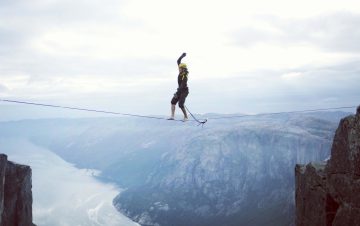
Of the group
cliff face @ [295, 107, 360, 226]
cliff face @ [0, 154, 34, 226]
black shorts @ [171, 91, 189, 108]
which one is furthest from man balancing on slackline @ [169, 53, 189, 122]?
cliff face @ [0, 154, 34, 226]

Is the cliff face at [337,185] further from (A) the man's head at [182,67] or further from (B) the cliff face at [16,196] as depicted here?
(B) the cliff face at [16,196]

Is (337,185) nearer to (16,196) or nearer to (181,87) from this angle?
(181,87)

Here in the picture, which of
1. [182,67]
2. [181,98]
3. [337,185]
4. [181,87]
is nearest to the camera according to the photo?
[337,185]

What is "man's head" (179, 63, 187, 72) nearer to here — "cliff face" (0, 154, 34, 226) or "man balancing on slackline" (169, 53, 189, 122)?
"man balancing on slackline" (169, 53, 189, 122)

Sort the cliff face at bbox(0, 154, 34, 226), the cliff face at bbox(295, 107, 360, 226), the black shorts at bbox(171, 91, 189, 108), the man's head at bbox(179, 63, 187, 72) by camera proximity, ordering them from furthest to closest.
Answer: the cliff face at bbox(0, 154, 34, 226) → the black shorts at bbox(171, 91, 189, 108) → the man's head at bbox(179, 63, 187, 72) → the cliff face at bbox(295, 107, 360, 226)

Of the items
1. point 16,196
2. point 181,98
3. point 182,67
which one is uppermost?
point 182,67

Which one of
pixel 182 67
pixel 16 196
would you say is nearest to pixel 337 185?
pixel 182 67

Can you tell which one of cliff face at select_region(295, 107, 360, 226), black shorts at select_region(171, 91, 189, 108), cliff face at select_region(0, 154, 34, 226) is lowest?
cliff face at select_region(0, 154, 34, 226)
